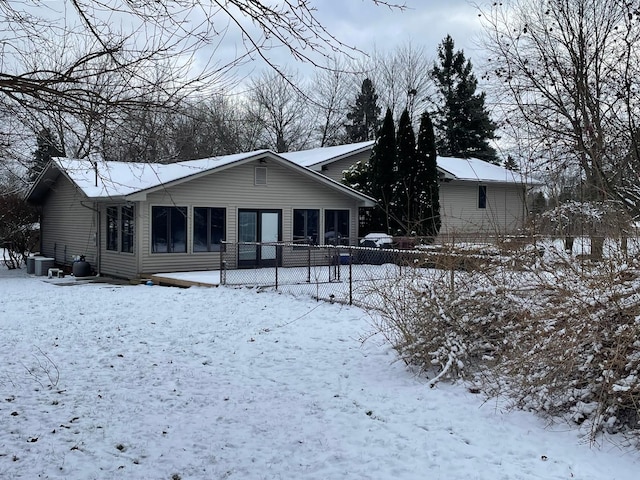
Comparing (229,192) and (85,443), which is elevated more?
(229,192)

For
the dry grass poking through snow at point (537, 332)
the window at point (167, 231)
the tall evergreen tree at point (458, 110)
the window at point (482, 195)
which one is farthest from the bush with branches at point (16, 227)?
the tall evergreen tree at point (458, 110)

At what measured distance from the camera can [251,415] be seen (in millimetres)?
5289

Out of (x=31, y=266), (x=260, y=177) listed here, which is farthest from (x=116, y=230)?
(x=31, y=266)

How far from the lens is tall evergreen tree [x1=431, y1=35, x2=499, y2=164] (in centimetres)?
3953

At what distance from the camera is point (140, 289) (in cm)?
1464

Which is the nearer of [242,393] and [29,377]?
[242,393]

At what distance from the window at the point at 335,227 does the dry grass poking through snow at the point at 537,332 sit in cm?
1325

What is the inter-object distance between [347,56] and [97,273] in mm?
16925

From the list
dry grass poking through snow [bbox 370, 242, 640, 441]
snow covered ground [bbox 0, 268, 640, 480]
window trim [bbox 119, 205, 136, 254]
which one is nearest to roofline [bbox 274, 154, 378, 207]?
window trim [bbox 119, 205, 136, 254]

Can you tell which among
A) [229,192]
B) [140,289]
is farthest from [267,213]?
[140,289]

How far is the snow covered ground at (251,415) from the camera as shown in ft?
13.7

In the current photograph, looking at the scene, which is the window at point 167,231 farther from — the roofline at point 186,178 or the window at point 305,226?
the window at point 305,226

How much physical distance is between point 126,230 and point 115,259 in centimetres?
118

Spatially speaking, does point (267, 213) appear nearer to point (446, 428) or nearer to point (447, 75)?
point (446, 428)
